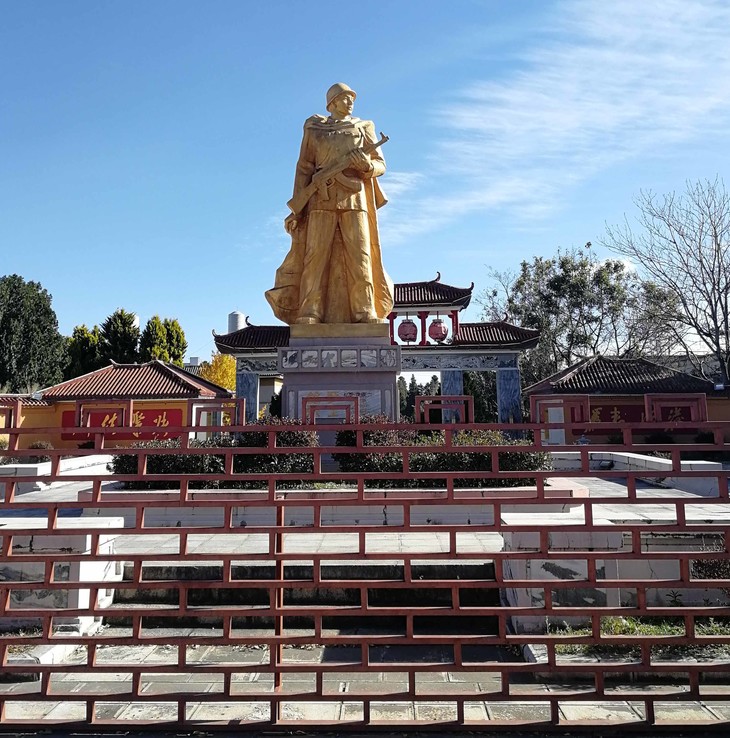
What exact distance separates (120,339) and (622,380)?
24.5m

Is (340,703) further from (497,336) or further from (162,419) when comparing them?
(497,336)

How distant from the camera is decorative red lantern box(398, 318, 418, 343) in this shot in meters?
22.0

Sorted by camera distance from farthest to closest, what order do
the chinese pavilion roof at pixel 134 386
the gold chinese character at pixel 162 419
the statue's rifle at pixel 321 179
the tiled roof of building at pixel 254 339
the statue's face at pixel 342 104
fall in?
the tiled roof of building at pixel 254 339, the chinese pavilion roof at pixel 134 386, the gold chinese character at pixel 162 419, the statue's face at pixel 342 104, the statue's rifle at pixel 321 179

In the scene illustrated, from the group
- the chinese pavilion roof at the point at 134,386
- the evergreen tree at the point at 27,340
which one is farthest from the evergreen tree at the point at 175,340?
the chinese pavilion roof at the point at 134,386

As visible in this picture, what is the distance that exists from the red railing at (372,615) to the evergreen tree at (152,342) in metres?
27.4

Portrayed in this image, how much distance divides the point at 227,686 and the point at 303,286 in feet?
25.0

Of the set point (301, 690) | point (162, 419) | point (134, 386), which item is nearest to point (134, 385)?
point (134, 386)

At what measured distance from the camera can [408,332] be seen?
72.3 feet

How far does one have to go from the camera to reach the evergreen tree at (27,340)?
92.4ft

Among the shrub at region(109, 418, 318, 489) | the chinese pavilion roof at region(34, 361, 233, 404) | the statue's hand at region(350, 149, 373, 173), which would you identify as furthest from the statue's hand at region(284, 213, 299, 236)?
the chinese pavilion roof at region(34, 361, 233, 404)

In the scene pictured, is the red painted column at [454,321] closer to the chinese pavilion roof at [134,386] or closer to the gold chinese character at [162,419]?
the chinese pavilion roof at [134,386]

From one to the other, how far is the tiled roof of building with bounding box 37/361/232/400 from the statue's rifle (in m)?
11.0

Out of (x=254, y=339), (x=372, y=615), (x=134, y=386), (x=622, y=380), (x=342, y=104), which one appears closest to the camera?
(x=372, y=615)

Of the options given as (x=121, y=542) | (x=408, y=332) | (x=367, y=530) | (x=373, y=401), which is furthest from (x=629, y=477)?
(x=408, y=332)
